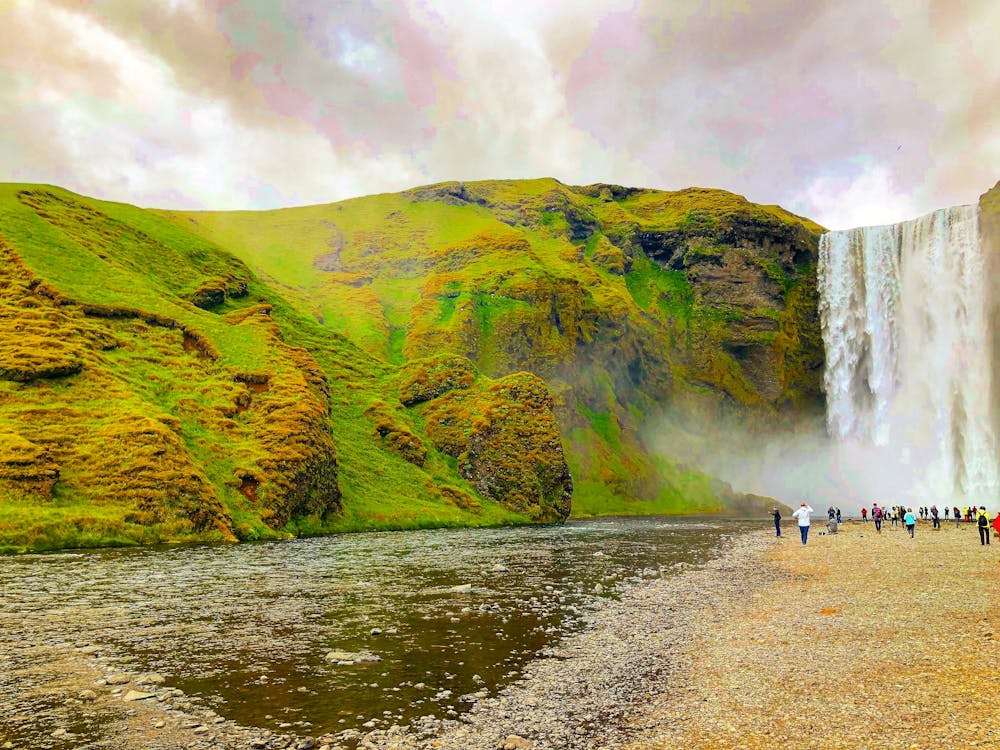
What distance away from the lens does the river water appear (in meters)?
12.9

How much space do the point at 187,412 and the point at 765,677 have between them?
59.9 meters

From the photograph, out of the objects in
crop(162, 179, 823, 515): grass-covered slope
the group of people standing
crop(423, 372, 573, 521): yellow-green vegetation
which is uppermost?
crop(162, 179, 823, 515): grass-covered slope

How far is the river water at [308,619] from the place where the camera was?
42.4 feet

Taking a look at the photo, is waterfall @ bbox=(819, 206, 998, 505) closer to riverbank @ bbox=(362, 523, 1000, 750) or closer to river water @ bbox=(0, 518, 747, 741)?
river water @ bbox=(0, 518, 747, 741)

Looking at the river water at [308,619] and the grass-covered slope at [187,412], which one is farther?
the grass-covered slope at [187,412]

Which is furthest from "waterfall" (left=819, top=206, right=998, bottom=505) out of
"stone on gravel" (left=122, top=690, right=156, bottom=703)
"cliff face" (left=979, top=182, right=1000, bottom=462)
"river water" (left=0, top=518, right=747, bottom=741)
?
"stone on gravel" (left=122, top=690, right=156, bottom=703)

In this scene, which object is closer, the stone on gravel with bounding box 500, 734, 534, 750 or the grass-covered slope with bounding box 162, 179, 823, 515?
the stone on gravel with bounding box 500, 734, 534, 750

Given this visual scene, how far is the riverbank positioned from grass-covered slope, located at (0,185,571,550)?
38071mm

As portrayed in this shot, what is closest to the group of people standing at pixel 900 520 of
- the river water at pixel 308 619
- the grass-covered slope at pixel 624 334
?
the river water at pixel 308 619

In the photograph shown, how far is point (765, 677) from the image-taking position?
13711mm

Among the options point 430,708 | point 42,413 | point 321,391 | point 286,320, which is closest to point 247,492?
point 42,413

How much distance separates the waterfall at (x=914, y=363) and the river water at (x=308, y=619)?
99.7m

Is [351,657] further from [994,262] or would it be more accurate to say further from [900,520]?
[994,262]

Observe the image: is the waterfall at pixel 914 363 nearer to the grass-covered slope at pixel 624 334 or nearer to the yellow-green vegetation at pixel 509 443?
the grass-covered slope at pixel 624 334
